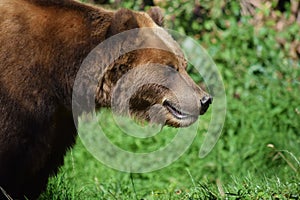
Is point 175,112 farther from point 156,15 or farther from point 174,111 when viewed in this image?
point 156,15

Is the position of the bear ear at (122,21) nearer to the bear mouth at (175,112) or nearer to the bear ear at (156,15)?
the bear ear at (156,15)

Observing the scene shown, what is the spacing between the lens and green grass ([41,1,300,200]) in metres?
7.76

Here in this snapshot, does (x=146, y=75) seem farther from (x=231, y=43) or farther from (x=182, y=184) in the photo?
(x=231, y=43)

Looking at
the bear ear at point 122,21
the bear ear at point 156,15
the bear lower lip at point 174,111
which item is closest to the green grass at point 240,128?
the bear lower lip at point 174,111

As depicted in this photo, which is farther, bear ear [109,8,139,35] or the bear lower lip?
the bear lower lip

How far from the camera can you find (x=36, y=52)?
16.9ft

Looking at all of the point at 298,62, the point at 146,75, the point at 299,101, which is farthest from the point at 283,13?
the point at 146,75

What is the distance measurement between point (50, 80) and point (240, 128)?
11.8ft

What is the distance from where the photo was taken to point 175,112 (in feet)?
18.4

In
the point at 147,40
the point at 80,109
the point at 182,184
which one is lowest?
the point at 182,184

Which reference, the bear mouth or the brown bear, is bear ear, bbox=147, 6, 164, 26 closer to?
the brown bear

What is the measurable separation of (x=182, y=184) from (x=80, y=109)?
255 cm

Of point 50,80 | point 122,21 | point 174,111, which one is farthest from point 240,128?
point 50,80

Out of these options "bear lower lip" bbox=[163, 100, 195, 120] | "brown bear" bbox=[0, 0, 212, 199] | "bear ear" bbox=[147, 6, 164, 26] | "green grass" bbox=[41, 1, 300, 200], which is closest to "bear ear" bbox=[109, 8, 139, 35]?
"brown bear" bbox=[0, 0, 212, 199]
